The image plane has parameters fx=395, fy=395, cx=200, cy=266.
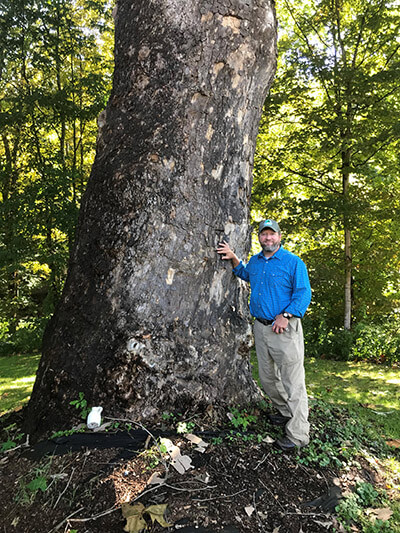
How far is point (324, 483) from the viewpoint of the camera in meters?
2.89

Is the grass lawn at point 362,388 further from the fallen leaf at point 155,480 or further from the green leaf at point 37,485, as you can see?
the green leaf at point 37,485

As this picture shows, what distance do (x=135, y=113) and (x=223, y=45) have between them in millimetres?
A: 962

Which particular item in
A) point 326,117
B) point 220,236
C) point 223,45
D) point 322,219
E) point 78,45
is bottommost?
point 220,236

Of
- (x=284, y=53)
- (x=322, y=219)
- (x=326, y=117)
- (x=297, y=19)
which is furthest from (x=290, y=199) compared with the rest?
(x=297, y=19)

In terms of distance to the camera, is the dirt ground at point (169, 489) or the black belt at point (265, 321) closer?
the dirt ground at point (169, 489)

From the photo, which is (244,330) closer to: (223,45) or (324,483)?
(324,483)

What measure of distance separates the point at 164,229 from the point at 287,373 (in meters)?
1.60

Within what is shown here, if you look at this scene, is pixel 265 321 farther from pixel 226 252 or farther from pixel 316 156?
pixel 316 156

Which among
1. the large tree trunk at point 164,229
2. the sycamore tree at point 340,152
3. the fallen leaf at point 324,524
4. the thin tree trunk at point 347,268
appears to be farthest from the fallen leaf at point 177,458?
the thin tree trunk at point 347,268

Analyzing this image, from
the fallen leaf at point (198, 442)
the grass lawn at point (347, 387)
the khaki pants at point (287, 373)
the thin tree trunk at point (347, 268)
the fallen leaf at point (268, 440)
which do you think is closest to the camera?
the fallen leaf at point (198, 442)

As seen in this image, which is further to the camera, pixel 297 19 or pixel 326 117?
pixel 297 19

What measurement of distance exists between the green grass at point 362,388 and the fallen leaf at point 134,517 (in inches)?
125

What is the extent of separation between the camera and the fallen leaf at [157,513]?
7.14 feet

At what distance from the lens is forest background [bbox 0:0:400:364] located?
7.75m
